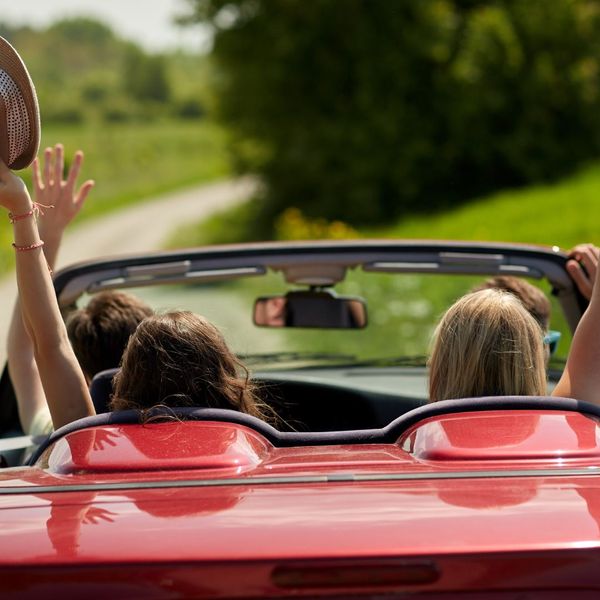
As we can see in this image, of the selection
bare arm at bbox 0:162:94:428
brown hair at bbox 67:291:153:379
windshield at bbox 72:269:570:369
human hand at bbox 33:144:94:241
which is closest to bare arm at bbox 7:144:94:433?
human hand at bbox 33:144:94:241

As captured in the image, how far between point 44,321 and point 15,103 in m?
0.54

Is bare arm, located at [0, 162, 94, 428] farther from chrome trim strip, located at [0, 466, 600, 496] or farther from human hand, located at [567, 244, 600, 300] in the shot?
human hand, located at [567, 244, 600, 300]

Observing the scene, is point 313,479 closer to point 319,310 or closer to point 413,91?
point 319,310

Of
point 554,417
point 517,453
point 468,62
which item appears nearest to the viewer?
point 517,453

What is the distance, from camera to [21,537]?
2064 millimetres

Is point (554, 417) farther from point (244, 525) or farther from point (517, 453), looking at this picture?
point (244, 525)

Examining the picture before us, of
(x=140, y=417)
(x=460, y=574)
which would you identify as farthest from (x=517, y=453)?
(x=140, y=417)

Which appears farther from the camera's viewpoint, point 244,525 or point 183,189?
point 183,189

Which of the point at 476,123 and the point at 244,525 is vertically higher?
the point at 476,123

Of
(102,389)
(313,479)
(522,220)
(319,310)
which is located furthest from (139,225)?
(313,479)

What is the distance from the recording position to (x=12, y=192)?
2793 mm

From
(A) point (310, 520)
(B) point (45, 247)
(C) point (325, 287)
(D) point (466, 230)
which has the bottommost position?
(D) point (466, 230)

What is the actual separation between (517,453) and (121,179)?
48492mm

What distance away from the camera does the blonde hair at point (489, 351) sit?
2.84 m
